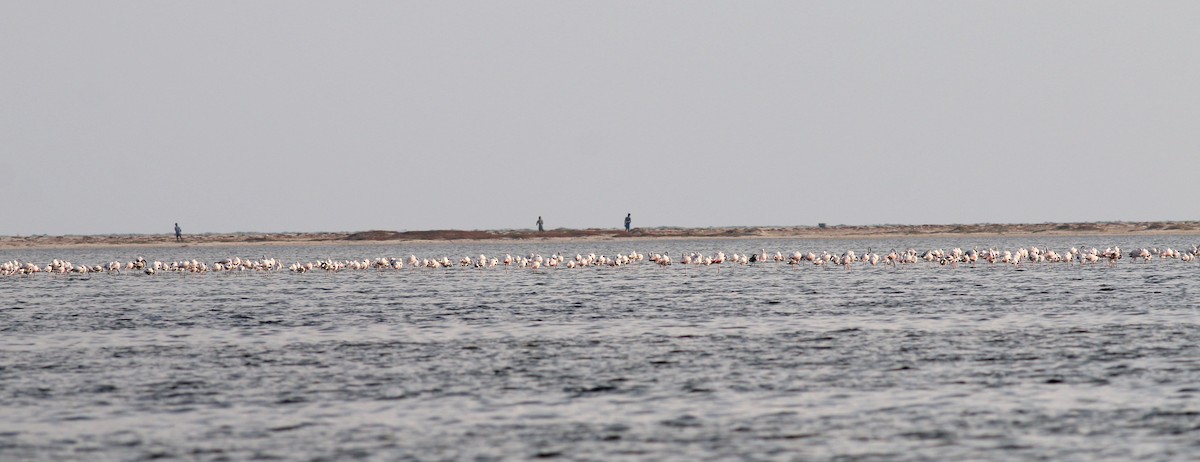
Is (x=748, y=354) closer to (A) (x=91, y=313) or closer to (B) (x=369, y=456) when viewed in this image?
(B) (x=369, y=456)

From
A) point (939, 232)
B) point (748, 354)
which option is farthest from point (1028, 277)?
point (939, 232)

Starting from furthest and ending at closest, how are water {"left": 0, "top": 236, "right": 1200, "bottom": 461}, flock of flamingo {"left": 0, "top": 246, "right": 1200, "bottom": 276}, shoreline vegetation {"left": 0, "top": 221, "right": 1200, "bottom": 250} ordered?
shoreline vegetation {"left": 0, "top": 221, "right": 1200, "bottom": 250} → flock of flamingo {"left": 0, "top": 246, "right": 1200, "bottom": 276} → water {"left": 0, "top": 236, "right": 1200, "bottom": 461}

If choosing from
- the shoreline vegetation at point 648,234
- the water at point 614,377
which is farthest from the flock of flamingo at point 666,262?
the shoreline vegetation at point 648,234

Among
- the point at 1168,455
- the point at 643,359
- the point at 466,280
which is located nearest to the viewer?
the point at 1168,455

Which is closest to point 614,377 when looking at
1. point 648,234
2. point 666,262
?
point 666,262

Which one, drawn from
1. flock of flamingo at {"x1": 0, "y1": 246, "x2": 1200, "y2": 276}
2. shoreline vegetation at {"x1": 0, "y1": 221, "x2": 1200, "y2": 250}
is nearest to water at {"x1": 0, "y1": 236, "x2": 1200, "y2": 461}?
flock of flamingo at {"x1": 0, "y1": 246, "x2": 1200, "y2": 276}

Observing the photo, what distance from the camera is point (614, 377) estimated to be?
22094mm

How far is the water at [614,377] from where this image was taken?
16438mm

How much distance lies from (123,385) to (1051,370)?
1343 centimetres

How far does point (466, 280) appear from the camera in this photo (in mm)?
55188

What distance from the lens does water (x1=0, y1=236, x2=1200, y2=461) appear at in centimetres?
1644

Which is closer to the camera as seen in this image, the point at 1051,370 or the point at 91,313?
the point at 1051,370

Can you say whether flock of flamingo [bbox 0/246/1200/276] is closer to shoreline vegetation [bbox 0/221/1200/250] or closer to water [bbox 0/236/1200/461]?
water [bbox 0/236/1200/461]

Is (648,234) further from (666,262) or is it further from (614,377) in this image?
(614,377)
